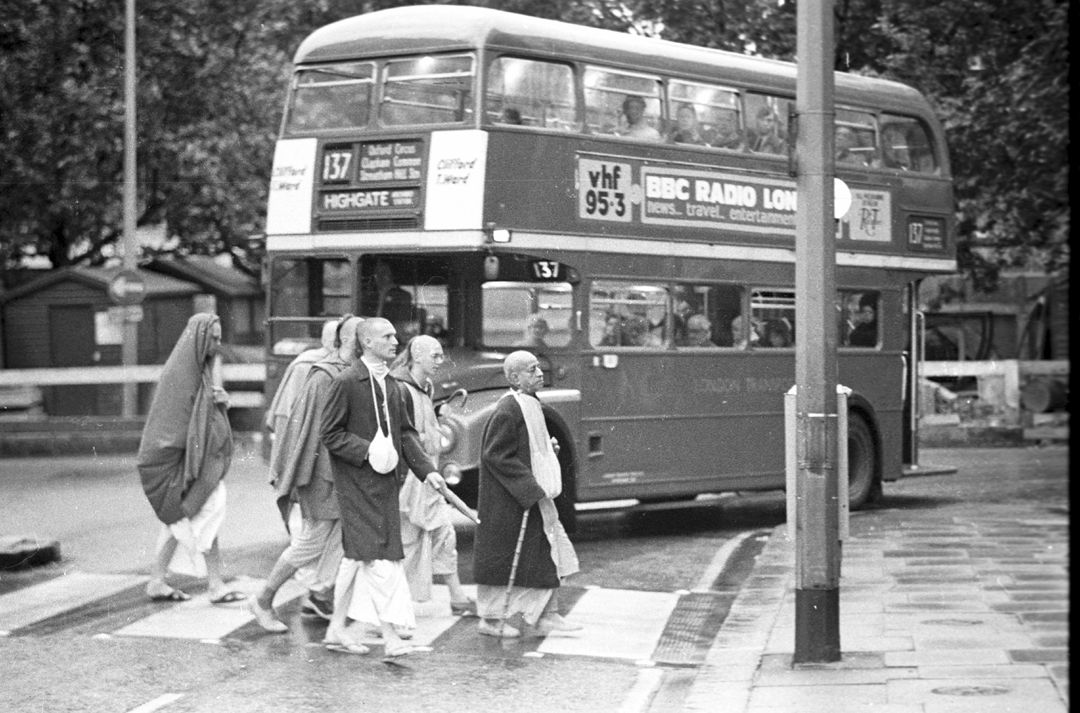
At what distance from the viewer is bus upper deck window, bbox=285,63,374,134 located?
1355 centimetres

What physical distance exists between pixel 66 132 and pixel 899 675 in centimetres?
2095

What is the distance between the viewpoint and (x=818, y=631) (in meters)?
8.08

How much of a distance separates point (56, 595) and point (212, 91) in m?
18.0

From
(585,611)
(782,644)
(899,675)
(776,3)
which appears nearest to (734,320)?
(585,611)

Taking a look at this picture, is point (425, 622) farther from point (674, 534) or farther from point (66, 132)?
point (66, 132)

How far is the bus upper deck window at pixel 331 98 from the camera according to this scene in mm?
13555

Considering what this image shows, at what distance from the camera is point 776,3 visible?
23359 millimetres

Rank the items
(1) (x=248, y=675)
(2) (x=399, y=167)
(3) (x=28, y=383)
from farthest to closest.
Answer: (3) (x=28, y=383) → (2) (x=399, y=167) → (1) (x=248, y=675)

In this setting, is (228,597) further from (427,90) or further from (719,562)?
(427,90)

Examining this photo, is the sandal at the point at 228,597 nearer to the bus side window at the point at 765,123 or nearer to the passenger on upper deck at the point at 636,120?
the passenger on upper deck at the point at 636,120

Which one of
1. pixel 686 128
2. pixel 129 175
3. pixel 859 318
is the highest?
pixel 129 175

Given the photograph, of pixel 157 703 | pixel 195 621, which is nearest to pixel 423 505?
pixel 195 621

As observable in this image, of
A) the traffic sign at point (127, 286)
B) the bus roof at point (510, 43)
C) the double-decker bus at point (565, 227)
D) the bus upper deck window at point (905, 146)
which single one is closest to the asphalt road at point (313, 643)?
the double-decker bus at point (565, 227)

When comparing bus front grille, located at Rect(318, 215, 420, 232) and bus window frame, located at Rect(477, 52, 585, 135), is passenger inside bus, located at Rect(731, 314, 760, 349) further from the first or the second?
bus front grille, located at Rect(318, 215, 420, 232)
